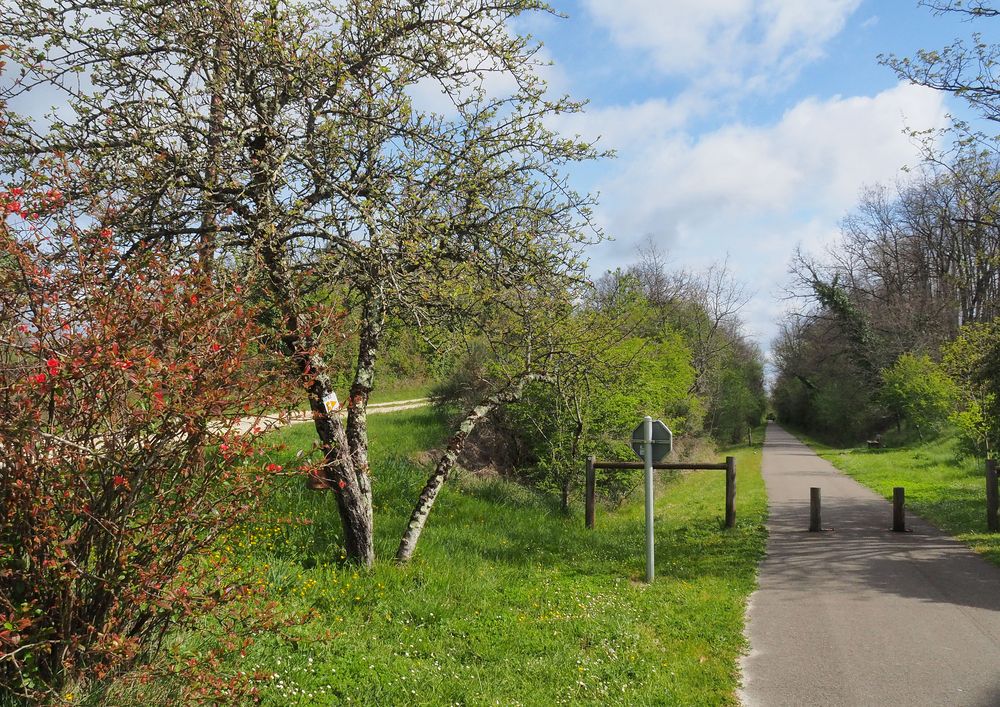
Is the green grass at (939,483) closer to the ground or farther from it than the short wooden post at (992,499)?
closer to the ground

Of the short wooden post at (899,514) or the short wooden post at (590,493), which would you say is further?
the short wooden post at (590,493)

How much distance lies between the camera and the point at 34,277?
327 cm

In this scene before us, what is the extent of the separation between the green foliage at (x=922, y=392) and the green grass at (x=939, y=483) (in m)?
1.46

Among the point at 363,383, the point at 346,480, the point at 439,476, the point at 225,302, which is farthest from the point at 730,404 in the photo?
the point at 225,302

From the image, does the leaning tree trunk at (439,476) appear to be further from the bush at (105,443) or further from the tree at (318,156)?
the bush at (105,443)

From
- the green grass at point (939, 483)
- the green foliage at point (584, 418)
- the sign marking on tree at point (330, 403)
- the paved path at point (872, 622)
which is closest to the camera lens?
the paved path at point (872, 622)

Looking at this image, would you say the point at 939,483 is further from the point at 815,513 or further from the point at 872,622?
the point at 872,622

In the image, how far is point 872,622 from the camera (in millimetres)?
7031

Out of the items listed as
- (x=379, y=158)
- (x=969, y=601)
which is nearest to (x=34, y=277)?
(x=379, y=158)

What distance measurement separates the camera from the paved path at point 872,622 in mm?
5363

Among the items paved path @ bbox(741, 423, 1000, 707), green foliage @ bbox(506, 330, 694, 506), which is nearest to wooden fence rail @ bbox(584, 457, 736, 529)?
paved path @ bbox(741, 423, 1000, 707)

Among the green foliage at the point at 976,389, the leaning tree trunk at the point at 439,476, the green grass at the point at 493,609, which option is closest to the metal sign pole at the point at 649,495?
the green grass at the point at 493,609

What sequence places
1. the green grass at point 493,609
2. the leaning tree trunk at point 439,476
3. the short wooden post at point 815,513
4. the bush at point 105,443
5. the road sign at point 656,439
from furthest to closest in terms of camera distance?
the short wooden post at point 815,513, the road sign at point 656,439, the leaning tree trunk at point 439,476, the green grass at point 493,609, the bush at point 105,443

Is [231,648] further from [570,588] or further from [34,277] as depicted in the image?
[570,588]
